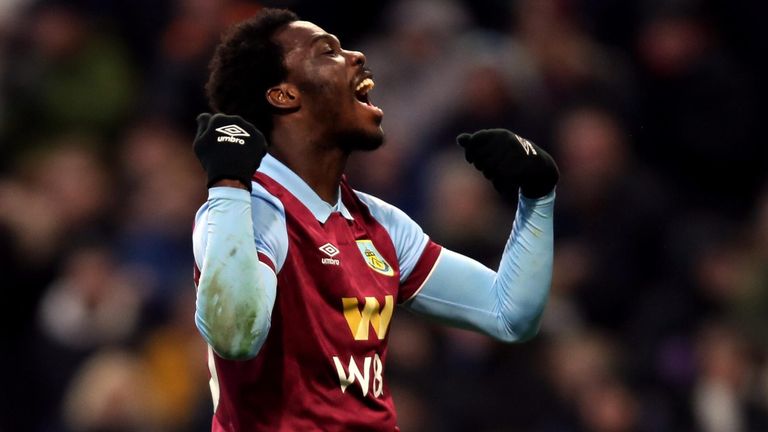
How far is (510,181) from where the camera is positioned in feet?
13.3

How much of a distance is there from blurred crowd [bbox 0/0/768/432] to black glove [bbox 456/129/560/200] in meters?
3.09

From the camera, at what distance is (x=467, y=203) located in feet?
25.0

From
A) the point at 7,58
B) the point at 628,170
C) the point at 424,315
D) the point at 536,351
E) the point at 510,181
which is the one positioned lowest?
the point at 7,58

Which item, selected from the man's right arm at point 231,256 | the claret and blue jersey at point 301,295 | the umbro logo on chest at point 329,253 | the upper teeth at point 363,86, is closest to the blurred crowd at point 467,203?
the claret and blue jersey at point 301,295

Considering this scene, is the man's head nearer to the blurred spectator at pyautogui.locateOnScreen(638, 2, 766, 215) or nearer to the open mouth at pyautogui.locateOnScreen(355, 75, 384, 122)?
the open mouth at pyautogui.locateOnScreen(355, 75, 384, 122)

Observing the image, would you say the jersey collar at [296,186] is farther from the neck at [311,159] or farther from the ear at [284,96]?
the ear at [284,96]

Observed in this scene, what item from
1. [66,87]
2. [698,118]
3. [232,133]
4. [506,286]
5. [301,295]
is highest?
[232,133]

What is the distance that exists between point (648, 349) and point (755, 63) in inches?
79.4

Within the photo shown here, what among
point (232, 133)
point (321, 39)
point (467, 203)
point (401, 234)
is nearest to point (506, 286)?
point (401, 234)

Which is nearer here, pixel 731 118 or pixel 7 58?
pixel 731 118

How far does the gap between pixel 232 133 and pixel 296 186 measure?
345 mm

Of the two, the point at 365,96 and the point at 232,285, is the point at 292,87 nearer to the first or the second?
the point at 365,96

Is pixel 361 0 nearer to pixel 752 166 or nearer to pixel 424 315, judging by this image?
pixel 752 166

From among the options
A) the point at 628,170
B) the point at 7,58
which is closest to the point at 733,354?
the point at 628,170
